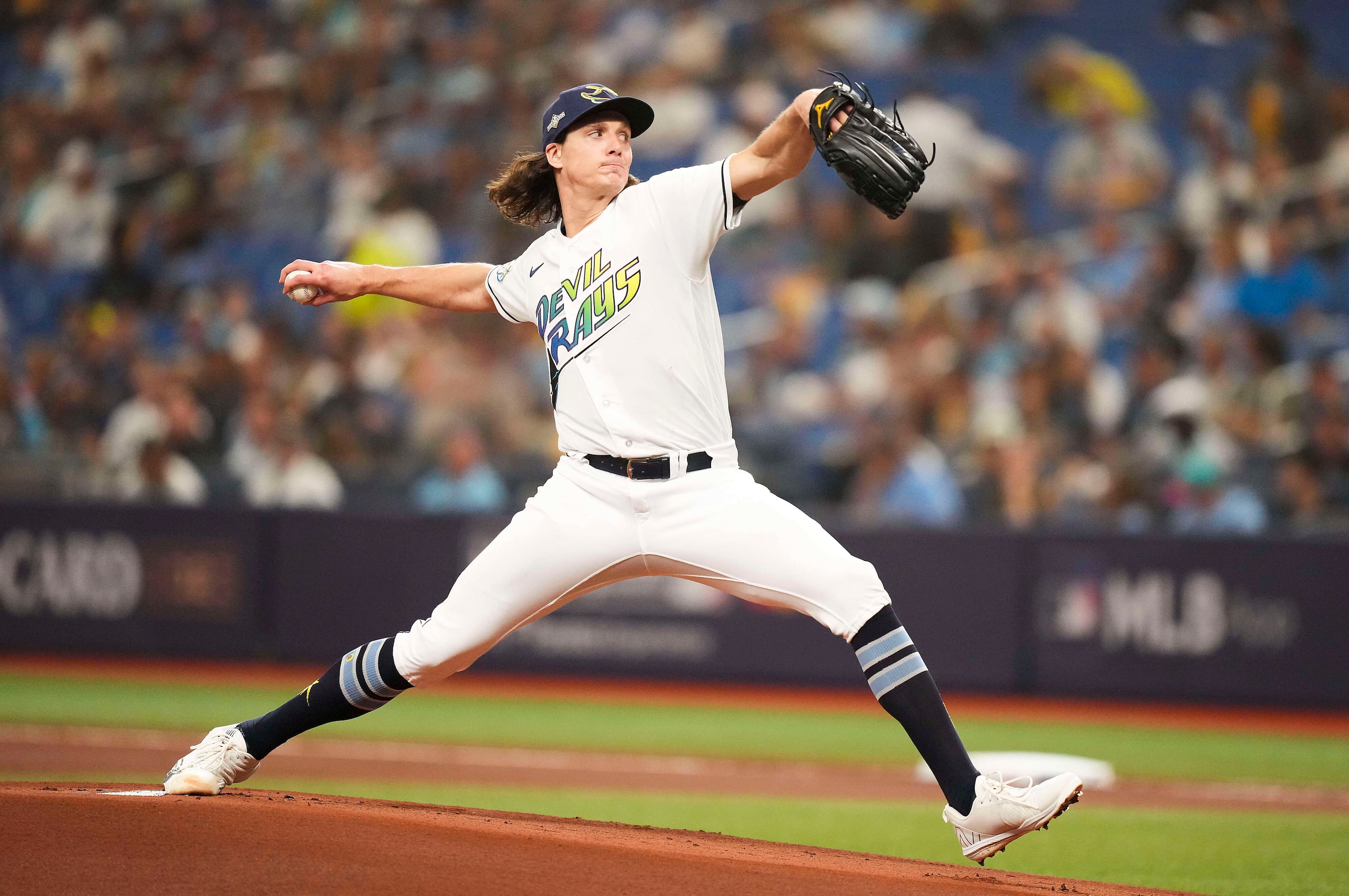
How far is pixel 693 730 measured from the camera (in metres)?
8.42

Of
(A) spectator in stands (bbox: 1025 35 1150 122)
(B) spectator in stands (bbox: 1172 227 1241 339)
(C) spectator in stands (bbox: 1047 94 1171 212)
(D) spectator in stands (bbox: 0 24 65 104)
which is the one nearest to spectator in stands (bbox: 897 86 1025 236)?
(C) spectator in stands (bbox: 1047 94 1171 212)

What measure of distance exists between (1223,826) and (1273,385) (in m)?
4.34

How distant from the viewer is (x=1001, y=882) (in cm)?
363

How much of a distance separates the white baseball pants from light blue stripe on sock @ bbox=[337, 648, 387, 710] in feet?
0.52

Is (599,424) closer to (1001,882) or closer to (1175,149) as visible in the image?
(1001,882)

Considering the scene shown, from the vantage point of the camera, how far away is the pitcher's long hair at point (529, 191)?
13.2 feet

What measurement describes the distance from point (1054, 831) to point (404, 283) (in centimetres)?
343

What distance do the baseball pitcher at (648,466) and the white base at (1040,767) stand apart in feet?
7.07

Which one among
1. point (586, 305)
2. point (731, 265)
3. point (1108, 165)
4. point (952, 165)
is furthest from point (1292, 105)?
point (586, 305)

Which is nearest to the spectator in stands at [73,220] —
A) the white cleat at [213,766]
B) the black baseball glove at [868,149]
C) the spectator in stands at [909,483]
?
the spectator in stands at [909,483]

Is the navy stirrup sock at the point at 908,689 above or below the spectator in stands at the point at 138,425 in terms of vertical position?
below

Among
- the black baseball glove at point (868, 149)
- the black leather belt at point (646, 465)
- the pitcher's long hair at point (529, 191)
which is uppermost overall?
the pitcher's long hair at point (529, 191)

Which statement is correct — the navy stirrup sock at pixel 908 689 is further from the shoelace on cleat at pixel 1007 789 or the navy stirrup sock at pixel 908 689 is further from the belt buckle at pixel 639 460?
Answer: the belt buckle at pixel 639 460

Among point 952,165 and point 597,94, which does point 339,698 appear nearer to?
point 597,94
